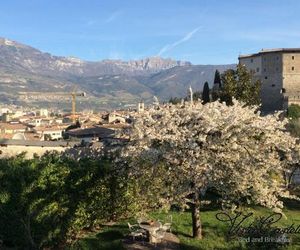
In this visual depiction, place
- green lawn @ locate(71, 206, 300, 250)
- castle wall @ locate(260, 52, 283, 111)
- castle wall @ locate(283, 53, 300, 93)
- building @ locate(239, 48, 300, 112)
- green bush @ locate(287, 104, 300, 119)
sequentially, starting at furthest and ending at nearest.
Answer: castle wall @ locate(283, 53, 300, 93) → castle wall @ locate(260, 52, 283, 111) → building @ locate(239, 48, 300, 112) → green bush @ locate(287, 104, 300, 119) → green lawn @ locate(71, 206, 300, 250)

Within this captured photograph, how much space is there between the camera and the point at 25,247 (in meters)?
15.3

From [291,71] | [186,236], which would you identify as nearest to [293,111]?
[291,71]

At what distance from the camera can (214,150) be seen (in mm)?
15516

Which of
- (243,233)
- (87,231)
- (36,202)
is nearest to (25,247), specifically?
(36,202)

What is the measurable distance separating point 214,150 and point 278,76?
85.2 meters

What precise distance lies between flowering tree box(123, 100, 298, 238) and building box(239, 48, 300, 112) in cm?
7983

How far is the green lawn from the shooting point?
51.0 ft

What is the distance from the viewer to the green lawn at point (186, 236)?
15.5m

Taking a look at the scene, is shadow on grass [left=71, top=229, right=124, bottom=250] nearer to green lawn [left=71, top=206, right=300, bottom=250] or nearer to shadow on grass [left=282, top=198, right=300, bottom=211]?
green lawn [left=71, top=206, right=300, bottom=250]

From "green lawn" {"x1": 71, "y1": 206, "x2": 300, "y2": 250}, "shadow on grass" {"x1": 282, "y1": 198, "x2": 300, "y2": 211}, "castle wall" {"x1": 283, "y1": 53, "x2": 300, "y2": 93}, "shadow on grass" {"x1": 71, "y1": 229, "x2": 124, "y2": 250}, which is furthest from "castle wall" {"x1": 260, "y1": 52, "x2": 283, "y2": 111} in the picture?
"shadow on grass" {"x1": 71, "y1": 229, "x2": 124, "y2": 250}

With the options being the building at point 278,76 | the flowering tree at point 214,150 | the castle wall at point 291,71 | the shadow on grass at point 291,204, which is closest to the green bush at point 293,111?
the building at point 278,76

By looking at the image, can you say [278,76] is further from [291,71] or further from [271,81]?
[291,71]

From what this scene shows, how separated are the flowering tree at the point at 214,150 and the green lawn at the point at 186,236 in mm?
1471

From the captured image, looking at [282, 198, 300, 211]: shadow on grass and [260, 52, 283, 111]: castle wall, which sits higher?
[260, 52, 283, 111]: castle wall
